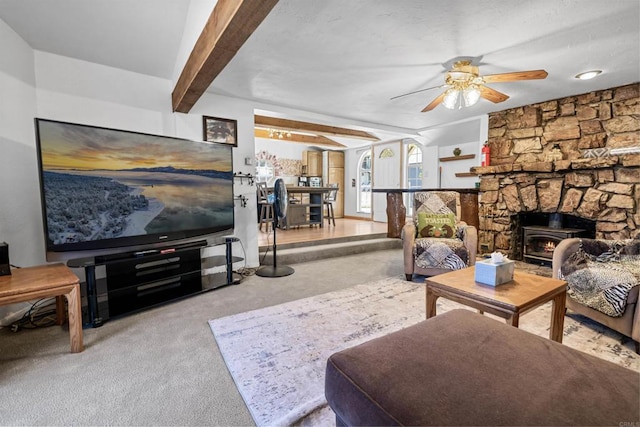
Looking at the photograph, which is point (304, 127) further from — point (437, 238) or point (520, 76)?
point (520, 76)

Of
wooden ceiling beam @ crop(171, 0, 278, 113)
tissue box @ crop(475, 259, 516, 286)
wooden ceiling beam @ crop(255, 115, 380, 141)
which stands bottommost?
tissue box @ crop(475, 259, 516, 286)

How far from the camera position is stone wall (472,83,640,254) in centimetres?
329

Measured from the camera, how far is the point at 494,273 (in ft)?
5.80

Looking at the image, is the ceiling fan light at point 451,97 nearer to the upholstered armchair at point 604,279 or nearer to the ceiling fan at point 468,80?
the ceiling fan at point 468,80

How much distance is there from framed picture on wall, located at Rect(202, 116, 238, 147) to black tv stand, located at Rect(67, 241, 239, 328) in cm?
130

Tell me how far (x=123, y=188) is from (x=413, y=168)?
5755 mm

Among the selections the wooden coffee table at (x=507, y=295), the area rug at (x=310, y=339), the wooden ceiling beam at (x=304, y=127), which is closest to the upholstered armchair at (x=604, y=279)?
the area rug at (x=310, y=339)

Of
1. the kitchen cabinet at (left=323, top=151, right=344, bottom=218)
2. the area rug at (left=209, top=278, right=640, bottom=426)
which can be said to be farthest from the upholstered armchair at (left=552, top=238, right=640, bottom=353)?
the kitchen cabinet at (left=323, top=151, right=344, bottom=218)

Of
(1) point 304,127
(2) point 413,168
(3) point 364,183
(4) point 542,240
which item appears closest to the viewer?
(4) point 542,240

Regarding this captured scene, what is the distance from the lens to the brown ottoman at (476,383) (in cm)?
73

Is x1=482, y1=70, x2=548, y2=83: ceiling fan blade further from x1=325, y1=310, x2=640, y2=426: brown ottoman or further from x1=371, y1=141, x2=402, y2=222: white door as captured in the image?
x1=371, y1=141, x2=402, y2=222: white door

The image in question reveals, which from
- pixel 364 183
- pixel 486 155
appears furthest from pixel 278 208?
pixel 364 183

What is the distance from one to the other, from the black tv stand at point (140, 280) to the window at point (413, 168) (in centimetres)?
477

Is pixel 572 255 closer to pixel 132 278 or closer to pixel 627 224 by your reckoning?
pixel 627 224
